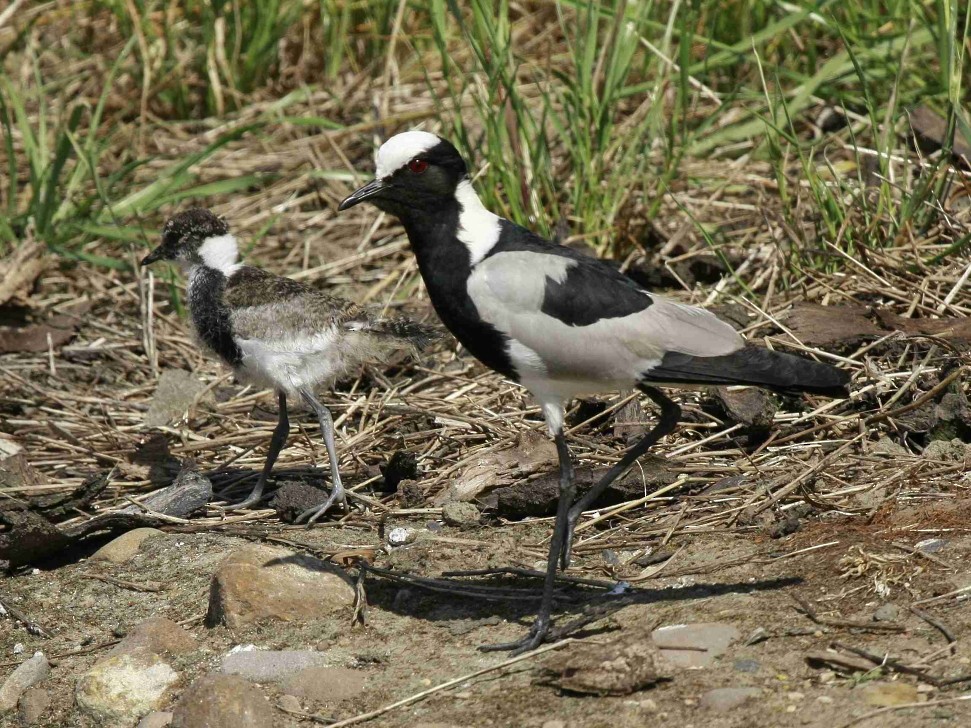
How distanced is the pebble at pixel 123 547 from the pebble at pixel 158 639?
0.63m

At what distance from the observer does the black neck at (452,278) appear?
4.04 m

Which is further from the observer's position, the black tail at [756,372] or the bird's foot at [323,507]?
the bird's foot at [323,507]

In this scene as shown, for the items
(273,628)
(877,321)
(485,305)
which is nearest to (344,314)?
(485,305)

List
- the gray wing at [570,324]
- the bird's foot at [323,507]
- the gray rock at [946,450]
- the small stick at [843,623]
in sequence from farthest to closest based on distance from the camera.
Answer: the bird's foot at [323,507] < the gray rock at [946,450] < the gray wing at [570,324] < the small stick at [843,623]

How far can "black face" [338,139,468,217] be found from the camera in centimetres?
428

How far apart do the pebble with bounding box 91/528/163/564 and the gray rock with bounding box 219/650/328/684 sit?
3.07 ft

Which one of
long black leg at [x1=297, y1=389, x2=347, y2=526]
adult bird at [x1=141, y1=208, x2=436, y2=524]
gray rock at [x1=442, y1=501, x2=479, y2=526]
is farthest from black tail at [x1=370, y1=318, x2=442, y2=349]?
gray rock at [x1=442, y1=501, x2=479, y2=526]

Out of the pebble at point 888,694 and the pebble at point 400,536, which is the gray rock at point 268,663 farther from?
the pebble at point 888,694

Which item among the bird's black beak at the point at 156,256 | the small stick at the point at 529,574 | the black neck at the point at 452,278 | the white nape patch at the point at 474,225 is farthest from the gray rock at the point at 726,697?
the bird's black beak at the point at 156,256

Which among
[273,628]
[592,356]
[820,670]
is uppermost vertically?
[592,356]

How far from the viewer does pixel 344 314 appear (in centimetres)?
511

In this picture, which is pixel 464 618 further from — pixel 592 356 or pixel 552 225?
pixel 552 225

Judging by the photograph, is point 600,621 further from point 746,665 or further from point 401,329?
point 401,329

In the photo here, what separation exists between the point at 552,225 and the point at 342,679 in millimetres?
3183
